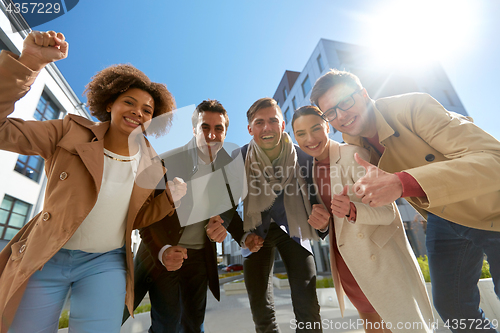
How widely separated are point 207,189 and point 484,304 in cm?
454

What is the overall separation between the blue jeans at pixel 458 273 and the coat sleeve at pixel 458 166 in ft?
2.06

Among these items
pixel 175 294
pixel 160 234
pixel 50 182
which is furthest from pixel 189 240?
pixel 50 182

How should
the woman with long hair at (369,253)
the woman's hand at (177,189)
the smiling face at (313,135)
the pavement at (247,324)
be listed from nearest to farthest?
the woman with long hair at (369,253) < the woman's hand at (177,189) < the smiling face at (313,135) < the pavement at (247,324)

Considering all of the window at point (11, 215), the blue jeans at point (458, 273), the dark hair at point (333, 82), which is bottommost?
the blue jeans at point (458, 273)

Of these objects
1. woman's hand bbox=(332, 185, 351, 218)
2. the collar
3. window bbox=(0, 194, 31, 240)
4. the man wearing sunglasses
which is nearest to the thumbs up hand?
the man wearing sunglasses

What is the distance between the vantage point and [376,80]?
18.2 metres

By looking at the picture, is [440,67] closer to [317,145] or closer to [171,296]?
[317,145]

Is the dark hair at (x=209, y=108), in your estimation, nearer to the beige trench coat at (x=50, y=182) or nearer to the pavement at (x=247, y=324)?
the beige trench coat at (x=50, y=182)

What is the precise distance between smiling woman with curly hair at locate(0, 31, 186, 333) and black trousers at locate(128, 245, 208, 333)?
17.0 inches

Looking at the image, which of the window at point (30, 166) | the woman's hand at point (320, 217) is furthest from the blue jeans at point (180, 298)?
the window at point (30, 166)

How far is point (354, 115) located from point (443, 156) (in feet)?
2.43

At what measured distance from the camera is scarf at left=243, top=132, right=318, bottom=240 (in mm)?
2406

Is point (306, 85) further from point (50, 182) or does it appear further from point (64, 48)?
point (50, 182)

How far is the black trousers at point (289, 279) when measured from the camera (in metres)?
2.09
